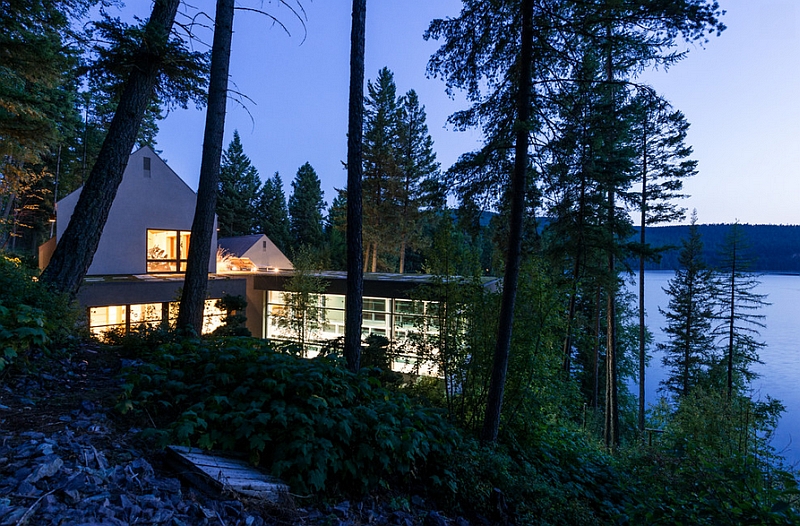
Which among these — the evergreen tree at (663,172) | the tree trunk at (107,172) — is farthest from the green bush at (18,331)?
the evergreen tree at (663,172)

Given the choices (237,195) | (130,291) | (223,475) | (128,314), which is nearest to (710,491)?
(223,475)

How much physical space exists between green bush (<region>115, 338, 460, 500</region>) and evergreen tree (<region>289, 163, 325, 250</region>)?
30403 mm

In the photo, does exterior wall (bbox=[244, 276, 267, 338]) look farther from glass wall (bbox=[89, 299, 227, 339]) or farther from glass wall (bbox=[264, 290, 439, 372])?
glass wall (bbox=[89, 299, 227, 339])

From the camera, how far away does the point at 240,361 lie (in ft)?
10.6

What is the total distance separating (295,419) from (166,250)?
13.3 m

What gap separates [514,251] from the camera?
4840 millimetres

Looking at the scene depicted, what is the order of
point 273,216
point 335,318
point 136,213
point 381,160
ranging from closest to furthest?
point 136,213, point 335,318, point 381,160, point 273,216

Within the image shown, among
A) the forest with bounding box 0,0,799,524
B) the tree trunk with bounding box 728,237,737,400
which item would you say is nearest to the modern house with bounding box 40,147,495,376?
the forest with bounding box 0,0,799,524

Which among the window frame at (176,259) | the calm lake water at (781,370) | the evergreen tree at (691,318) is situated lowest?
the calm lake water at (781,370)

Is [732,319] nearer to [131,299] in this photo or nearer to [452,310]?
[452,310]

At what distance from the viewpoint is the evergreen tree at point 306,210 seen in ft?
111

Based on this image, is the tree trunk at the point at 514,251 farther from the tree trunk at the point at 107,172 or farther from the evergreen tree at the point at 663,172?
the evergreen tree at the point at 663,172

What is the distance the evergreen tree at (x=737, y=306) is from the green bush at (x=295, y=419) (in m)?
20.0

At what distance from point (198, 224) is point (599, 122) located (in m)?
5.84
